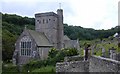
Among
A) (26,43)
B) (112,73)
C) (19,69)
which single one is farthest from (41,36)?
(112,73)

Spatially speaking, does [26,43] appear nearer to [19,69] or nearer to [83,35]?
[19,69]

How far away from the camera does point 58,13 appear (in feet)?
139

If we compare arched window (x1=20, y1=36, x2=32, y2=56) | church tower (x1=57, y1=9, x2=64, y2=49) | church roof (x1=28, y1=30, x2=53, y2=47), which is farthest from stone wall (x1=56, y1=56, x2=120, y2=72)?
church tower (x1=57, y1=9, x2=64, y2=49)

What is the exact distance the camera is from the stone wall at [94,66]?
757 cm

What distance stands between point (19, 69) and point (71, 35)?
5736 cm

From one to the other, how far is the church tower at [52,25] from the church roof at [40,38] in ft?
3.21

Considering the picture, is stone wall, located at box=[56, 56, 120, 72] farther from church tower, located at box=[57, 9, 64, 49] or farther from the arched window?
church tower, located at box=[57, 9, 64, 49]

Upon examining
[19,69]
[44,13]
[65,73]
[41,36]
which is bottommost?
[19,69]

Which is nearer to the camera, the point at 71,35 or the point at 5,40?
the point at 5,40

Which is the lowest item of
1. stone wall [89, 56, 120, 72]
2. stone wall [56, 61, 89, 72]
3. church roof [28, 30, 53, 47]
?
stone wall [56, 61, 89, 72]

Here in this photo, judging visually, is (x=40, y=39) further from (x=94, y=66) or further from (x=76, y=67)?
(x=94, y=66)

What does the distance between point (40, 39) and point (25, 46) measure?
9.00 ft

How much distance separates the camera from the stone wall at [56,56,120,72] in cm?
757

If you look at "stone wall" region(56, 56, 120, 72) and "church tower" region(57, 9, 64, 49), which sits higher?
"church tower" region(57, 9, 64, 49)
